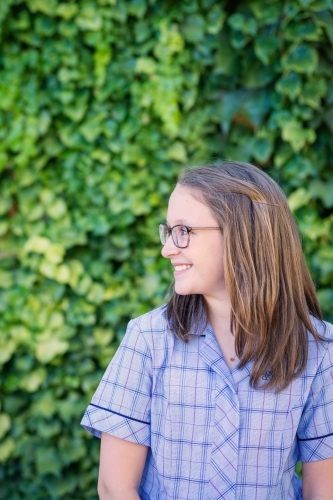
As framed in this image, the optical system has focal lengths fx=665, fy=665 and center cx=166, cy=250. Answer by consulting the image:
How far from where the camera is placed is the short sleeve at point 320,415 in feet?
5.33

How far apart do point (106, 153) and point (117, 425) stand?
1.42 metres

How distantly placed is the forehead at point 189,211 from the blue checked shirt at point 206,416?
0.89 ft

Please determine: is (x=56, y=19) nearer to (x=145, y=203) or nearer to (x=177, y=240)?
(x=145, y=203)

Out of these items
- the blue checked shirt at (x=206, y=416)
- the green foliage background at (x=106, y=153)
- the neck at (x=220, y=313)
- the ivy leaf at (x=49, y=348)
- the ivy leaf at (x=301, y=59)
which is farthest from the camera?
the ivy leaf at (x=49, y=348)

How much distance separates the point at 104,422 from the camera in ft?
5.26

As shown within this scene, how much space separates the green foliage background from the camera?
2549 mm

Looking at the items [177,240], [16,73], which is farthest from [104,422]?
[16,73]

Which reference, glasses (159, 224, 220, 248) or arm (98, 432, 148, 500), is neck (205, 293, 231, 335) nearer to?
glasses (159, 224, 220, 248)

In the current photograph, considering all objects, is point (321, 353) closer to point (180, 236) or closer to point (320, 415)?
point (320, 415)

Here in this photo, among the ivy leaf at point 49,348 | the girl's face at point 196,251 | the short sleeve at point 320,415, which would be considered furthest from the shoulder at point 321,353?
the ivy leaf at point 49,348

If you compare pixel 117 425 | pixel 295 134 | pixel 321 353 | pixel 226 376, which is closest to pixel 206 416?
pixel 226 376

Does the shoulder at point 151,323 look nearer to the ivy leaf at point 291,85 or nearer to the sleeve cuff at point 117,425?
the sleeve cuff at point 117,425

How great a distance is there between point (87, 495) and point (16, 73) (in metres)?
1.84

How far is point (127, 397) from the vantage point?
1617mm
